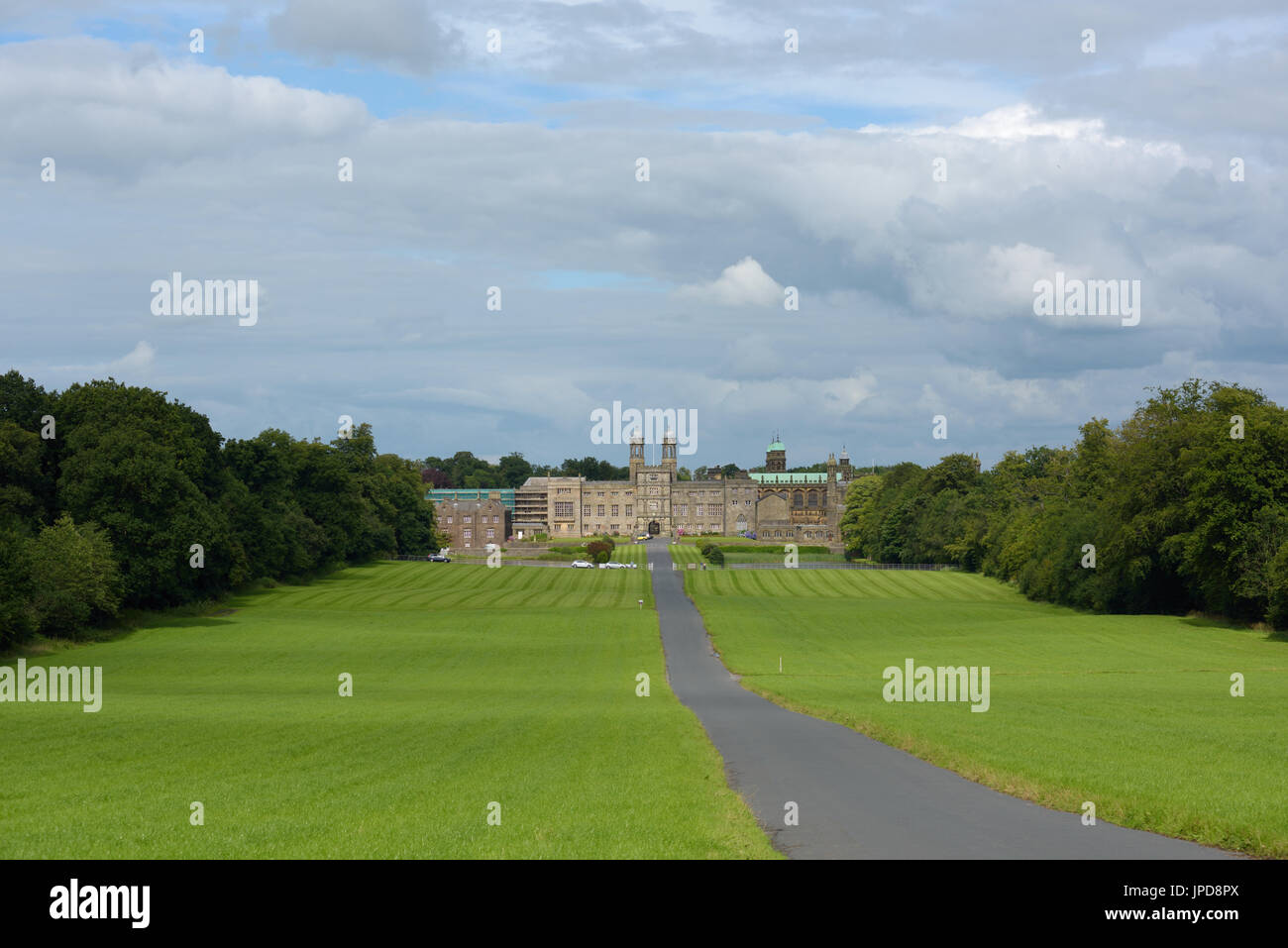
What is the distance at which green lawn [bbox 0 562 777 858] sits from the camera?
1480cm

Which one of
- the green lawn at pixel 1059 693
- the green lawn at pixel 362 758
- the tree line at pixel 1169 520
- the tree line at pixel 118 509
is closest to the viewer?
the green lawn at pixel 362 758

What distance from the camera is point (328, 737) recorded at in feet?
87.4

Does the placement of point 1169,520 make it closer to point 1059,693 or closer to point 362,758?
point 1059,693

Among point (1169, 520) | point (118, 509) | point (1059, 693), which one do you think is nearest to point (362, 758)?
point (1059, 693)

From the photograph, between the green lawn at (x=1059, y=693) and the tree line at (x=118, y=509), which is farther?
the tree line at (x=118, y=509)

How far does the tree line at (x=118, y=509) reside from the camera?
173 feet

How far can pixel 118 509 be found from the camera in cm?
6172

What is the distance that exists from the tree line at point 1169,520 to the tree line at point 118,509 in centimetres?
5394

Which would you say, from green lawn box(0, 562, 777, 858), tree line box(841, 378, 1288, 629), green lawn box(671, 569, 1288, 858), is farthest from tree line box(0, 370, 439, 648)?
tree line box(841, 378, 1288, 629)

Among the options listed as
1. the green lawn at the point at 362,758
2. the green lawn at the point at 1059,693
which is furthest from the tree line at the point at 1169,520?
the green lawn at the point at 362,758

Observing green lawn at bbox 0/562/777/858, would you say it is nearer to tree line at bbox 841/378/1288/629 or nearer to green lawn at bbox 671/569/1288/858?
green lawn at bbox 671/569/1288/858

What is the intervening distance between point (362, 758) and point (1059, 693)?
25.0 m

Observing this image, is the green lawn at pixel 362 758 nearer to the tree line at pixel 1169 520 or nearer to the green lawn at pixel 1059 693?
the green lawn at pixel 1059 693
